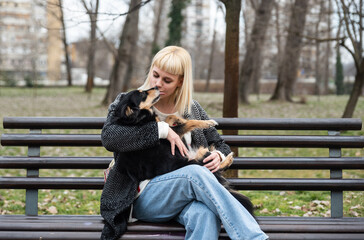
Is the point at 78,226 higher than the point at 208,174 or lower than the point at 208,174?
lower

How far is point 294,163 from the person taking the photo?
Result: 11.2 ft

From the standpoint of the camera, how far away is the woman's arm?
279cm

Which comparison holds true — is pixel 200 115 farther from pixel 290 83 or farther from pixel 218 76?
pixel 218 76

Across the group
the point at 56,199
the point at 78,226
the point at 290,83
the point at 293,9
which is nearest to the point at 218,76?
the point at 290,83

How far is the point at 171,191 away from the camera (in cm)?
284

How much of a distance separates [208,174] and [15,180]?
147 cm

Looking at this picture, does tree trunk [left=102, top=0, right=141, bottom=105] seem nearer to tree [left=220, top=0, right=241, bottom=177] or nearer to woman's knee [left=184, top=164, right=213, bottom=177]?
tree [left=220, top=0, right=241, bottom=177]

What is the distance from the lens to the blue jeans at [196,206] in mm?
2646

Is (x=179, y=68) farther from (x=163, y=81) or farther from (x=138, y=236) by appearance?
(x=138, y=236)

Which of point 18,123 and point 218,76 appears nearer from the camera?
point 18,123

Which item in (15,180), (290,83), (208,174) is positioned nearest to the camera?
(208,174)

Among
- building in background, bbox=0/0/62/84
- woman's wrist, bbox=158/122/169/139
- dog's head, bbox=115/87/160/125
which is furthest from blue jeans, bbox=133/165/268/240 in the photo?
building in background, bbox=0/0/62/84

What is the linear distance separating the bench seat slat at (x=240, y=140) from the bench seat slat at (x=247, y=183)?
26 cm

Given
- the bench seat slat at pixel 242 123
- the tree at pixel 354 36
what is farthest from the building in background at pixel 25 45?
the bench seat slat at pixel 242 123
